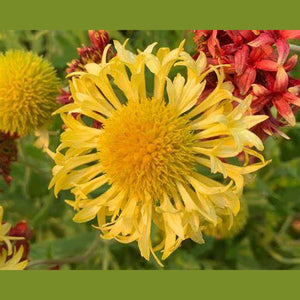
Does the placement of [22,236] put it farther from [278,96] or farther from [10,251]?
[278,96]

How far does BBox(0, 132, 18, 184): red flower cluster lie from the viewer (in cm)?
110

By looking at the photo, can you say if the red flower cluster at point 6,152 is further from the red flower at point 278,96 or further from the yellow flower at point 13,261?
the red flower at point 278,96

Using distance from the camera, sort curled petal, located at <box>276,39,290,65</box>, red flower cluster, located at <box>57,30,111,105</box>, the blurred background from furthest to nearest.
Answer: the blurred background < red flower cluster, located at <box>57,30,111,105</box> < curled petal, located at <box>276,39,290,65</box>

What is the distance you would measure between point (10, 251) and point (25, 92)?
0.27 meters

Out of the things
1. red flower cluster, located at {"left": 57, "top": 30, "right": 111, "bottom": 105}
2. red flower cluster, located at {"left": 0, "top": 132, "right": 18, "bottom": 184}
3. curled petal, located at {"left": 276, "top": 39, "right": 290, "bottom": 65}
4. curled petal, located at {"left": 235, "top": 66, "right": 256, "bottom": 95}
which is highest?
red flower cluster, located at {"left": 57, "top": 30, "right": 111, "bottom": 105}

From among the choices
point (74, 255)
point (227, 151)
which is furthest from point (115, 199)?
point (74, 255)

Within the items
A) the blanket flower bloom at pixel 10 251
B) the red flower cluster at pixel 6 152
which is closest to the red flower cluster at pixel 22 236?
the blanket flower bloom at pixel 10 251

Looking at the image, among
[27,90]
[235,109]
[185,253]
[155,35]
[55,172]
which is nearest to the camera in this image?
[235,109]

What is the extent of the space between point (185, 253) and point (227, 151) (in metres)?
0.54

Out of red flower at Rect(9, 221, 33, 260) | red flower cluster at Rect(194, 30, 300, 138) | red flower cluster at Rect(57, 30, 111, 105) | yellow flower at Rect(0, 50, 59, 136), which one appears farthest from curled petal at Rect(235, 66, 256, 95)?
red flower at Rect(9, 221, 33, 260)

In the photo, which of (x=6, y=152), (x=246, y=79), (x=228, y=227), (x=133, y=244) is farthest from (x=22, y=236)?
(x=246, y=79)

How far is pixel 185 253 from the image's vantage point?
126 cm

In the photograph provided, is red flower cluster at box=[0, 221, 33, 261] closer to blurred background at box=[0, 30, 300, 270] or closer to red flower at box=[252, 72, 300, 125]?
blurred background at box=[0, 30, 300, 270]

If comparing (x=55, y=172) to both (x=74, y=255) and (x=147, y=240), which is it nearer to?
(x=147, y=240)
